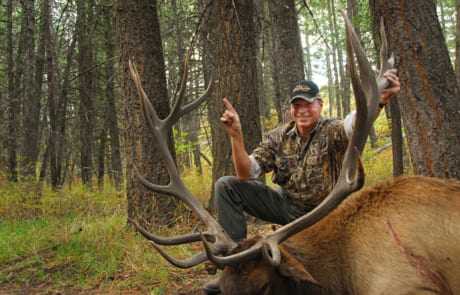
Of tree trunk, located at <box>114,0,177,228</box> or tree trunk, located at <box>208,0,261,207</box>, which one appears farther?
tree trunk, located at <box>208,0,261,207</box>

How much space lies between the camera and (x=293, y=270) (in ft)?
9.14

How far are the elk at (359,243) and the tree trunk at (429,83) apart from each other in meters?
1.04

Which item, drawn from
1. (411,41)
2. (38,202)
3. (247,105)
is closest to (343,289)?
(411,41)

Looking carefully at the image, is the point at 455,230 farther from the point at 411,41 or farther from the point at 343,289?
the point at 411,41

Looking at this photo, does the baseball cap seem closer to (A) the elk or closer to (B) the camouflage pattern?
(B) the camouflage pattern

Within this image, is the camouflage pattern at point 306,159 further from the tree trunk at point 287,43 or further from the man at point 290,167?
the tree trunk at point 287,43

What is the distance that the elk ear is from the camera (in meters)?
2.75

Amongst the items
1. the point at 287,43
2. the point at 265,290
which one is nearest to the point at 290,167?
the point at 265,290

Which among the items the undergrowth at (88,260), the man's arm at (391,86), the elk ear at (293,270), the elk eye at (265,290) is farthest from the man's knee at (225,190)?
the man's arm at (391,86)

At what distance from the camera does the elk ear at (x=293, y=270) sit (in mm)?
2752

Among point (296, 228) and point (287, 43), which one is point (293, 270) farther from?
point (287, 43)

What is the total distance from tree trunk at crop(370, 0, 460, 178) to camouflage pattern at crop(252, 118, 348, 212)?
854mm

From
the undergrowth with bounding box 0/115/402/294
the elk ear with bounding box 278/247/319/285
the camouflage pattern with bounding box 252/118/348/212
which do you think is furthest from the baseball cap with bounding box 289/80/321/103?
the undergrowth with bounding box 0/115/402/294

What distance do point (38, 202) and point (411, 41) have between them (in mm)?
7095
